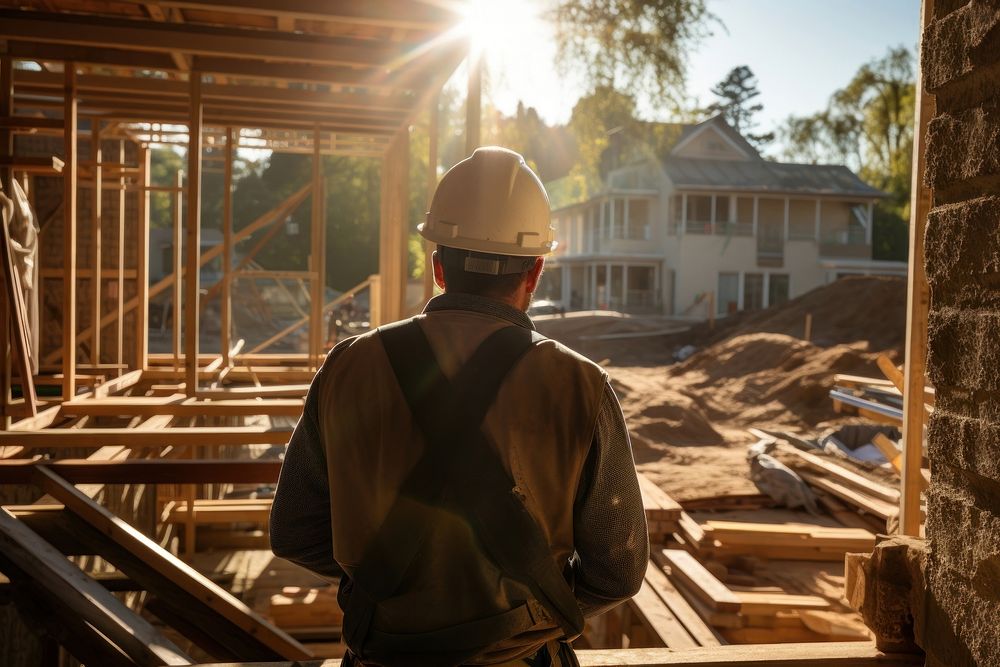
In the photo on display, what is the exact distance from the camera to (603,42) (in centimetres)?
1742

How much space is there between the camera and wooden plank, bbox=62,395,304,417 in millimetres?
6961

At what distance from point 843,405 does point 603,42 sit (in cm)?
858

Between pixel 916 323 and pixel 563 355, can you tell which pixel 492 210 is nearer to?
pixel 563 355

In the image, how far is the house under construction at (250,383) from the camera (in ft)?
8.40

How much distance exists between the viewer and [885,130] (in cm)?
4488

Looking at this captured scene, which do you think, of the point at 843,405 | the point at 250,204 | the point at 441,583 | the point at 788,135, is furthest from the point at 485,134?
the point at 788,135

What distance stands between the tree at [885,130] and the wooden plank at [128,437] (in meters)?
42.5

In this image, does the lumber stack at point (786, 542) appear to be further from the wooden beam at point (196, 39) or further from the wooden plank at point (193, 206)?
the wooden beam at point (196, 39)

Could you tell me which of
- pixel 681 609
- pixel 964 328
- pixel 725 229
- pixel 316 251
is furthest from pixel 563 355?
pixel 725 229

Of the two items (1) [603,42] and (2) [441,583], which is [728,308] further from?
(2) [441,583]

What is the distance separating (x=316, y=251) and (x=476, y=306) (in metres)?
8.84

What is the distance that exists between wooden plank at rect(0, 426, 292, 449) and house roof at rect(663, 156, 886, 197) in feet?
119

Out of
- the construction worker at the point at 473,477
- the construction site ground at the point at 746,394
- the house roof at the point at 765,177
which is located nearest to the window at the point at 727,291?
the house roof at the point at 765,177

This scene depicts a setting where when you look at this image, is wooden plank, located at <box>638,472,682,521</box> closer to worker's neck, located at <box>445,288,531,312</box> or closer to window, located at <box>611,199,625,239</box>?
worker's neck, located at <box>445,288,531,312</box>
